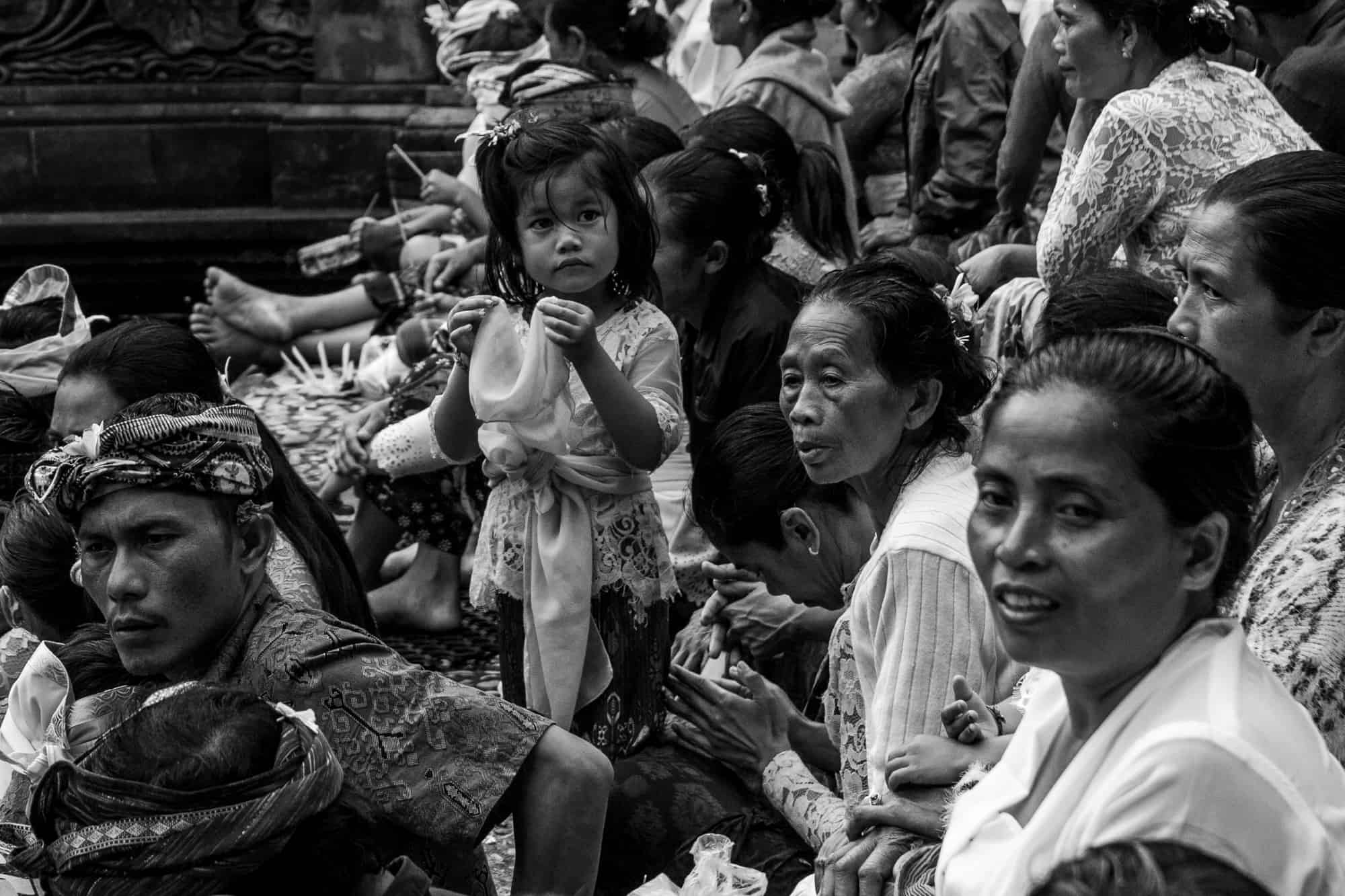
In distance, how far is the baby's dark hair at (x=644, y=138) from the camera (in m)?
4.51

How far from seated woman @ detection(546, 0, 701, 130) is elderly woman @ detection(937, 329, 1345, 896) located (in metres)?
3.94

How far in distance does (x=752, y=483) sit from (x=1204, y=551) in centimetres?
170

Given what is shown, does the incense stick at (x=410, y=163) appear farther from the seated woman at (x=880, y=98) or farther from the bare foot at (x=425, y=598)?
the bare foot at (x=425, y=598)

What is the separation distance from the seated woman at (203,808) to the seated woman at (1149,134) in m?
2.01

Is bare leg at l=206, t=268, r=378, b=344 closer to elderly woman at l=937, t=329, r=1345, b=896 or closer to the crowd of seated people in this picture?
the crowd of seated people

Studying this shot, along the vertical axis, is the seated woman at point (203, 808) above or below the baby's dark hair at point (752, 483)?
above

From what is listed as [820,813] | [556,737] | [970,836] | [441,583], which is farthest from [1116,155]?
[441,583]

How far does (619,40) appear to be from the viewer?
5.56 metres

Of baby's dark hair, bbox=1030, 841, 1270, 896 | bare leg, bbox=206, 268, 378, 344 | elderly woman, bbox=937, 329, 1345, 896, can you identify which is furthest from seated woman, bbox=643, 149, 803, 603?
bare leg, bbox=206, 268, 378, 344

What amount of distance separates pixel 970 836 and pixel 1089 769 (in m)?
0.17

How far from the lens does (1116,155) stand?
3477mm

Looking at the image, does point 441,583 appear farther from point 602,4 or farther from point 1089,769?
point 1089,769

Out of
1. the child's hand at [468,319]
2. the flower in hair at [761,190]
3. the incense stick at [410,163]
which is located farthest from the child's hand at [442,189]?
the child's hand at [468,319]

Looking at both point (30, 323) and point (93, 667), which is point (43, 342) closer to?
point (30, 323)
